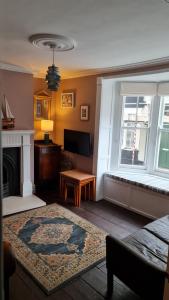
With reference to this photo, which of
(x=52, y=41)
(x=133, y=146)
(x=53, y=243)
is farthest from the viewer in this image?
(x=133, y=146)

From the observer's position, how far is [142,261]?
1.61m

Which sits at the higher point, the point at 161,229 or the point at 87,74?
the point at 87,74

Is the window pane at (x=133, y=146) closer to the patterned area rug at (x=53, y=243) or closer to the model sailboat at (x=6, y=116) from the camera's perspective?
the patterned area rug at (x=53, y=243)

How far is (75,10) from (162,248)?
2210 mm

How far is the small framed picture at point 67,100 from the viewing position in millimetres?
4453

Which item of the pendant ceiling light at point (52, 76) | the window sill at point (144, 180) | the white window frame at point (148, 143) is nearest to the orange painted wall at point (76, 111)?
the white window frame at point (148, 143)

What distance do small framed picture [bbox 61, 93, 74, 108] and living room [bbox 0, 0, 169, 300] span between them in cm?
4

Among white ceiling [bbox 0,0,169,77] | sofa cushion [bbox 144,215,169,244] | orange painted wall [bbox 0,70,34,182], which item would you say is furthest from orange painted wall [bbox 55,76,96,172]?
sofa cushion [bbox 144,215,169,244]

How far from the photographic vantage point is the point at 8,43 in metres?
2.46

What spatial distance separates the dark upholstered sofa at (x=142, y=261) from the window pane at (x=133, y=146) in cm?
186

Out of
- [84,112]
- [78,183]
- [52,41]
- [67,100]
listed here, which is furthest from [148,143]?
[52,41]

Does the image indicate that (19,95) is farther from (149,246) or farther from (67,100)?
(149,246)

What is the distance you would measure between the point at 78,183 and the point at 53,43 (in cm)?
224

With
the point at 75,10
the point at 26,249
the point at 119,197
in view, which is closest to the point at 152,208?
the point at 119,197
